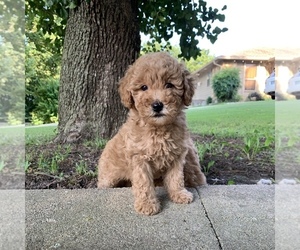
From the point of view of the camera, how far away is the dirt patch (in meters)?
2.15

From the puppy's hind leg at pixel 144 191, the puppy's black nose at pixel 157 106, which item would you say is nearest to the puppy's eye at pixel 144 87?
the puppy's black nose at pixel 157 106

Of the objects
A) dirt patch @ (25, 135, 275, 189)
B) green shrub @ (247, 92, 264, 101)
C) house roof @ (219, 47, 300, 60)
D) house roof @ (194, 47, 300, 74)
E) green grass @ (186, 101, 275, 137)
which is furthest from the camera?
green grass @ (186, 101, 275, 137)

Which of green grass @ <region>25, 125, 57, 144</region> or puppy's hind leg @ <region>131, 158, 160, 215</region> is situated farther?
green grass @ <region>25, 125, 57, 144</region>

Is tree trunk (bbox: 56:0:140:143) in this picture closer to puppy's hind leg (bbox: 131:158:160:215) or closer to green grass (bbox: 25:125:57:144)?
green grass (bbox: 25:125:57:144)

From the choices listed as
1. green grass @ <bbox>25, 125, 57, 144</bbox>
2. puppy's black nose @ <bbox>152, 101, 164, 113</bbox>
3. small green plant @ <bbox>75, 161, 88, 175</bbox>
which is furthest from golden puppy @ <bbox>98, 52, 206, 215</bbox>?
green grass @ <bbox>25, 125, 57, 144</bbox>

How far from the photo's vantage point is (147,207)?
1.46m

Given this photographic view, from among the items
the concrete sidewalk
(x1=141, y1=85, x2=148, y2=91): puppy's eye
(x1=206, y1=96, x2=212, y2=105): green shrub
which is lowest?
the concrete sidewalk

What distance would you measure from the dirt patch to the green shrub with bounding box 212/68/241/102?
394 millimetres

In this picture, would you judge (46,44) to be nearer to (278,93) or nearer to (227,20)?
(227,20)

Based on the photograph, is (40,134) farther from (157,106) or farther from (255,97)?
(255,97)

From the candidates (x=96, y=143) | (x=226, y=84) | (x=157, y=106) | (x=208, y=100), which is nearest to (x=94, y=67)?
(x=96, y=143)

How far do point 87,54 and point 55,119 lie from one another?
1.97 feet

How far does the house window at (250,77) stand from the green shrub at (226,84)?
0.23ft

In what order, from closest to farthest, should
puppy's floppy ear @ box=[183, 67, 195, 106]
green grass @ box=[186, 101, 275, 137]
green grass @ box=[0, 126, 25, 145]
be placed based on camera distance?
green grass @ box=[0, 126, 25, 145]
puppy's floppy ear @ box=[183, 67, 195, 106]
green grass @ box=[186, 101, 275, 137]
